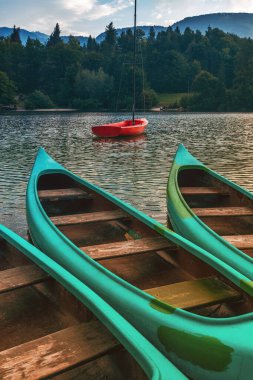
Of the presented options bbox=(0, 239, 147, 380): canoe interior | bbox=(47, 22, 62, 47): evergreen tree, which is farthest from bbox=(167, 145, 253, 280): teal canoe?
bbox=(47, 22, 62, 47): evergreen tree

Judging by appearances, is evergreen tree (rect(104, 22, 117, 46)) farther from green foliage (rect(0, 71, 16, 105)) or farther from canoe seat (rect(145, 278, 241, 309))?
canoe seat (rect(145, 278, 241, 309))

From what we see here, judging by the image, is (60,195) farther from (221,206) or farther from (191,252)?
(191,252)

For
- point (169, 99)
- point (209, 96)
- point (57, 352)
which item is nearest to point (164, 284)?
point (57, 352)

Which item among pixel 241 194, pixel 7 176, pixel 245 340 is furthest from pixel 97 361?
pixel 7 176

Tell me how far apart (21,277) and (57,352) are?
1.57 meters

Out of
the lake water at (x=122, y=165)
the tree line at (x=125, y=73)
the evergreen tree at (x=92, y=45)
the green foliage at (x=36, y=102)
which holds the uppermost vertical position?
the evergreen tree at (x=92, y=45)

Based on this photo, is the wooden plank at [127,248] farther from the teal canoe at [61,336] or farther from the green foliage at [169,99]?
the green foliage at [169,99]

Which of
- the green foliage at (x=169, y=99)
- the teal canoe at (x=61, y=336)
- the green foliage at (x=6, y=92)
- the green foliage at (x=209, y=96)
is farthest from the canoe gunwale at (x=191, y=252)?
the green foliage at (x=169, y=99)

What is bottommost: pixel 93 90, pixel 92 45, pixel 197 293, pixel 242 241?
pixel 242 241

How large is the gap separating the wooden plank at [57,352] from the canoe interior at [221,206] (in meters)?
3.54

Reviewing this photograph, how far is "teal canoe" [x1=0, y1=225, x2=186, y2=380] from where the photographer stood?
3.24 m

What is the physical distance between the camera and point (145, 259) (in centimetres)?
625

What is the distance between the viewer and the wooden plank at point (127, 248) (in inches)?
229

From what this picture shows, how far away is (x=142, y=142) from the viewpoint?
3538 centimetres
